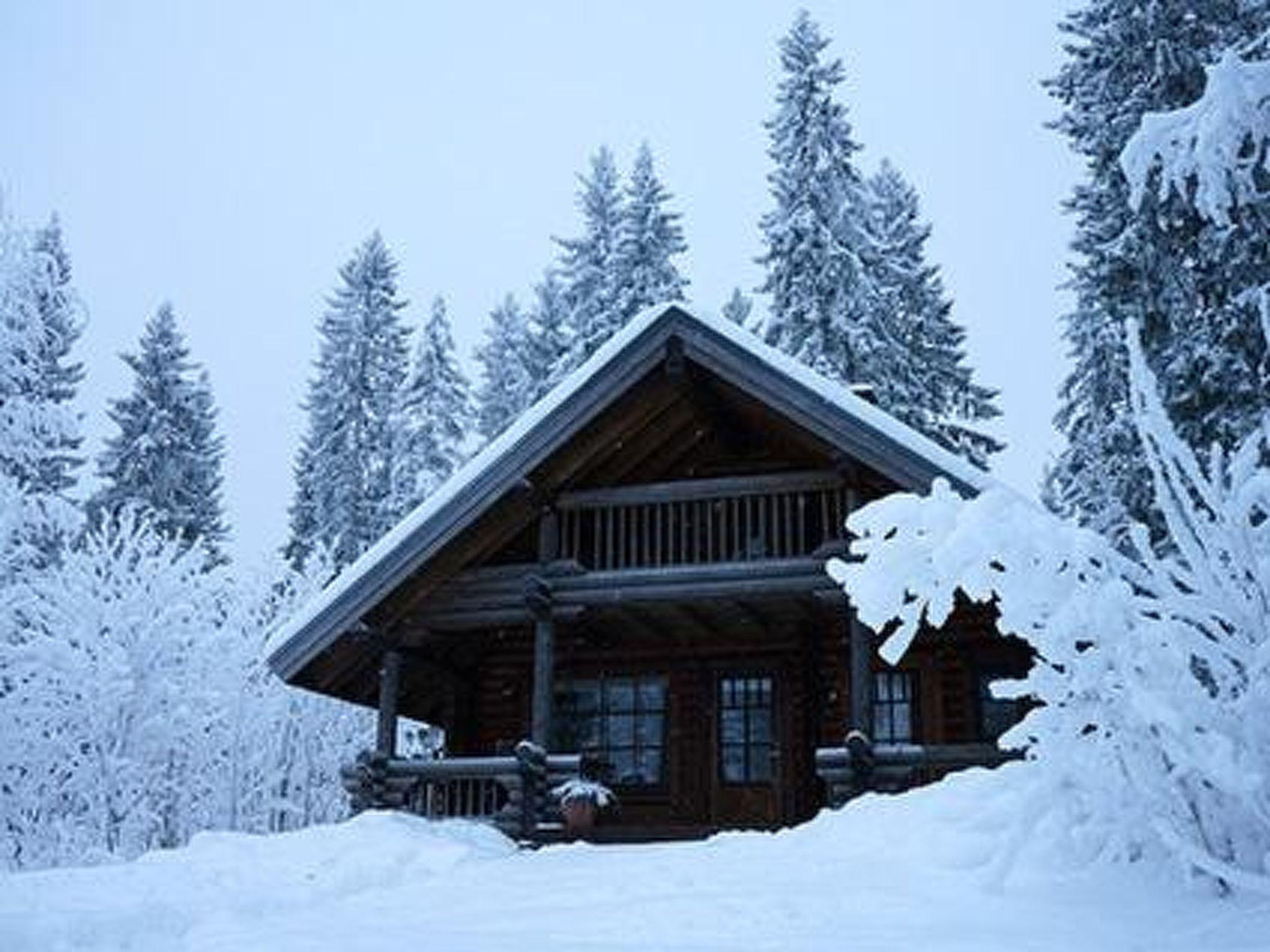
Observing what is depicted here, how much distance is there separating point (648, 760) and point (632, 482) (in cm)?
359

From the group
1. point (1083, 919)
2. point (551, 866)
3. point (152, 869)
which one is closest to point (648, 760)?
point (551, 866)

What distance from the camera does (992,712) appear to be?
16797 millimetres

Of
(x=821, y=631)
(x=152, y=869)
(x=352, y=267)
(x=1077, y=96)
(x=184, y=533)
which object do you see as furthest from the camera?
(x=352, y=267)

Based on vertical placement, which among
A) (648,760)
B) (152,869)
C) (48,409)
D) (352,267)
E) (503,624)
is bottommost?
(152,869)

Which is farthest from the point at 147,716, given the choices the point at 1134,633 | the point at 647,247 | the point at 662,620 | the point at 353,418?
the point at 1134,633

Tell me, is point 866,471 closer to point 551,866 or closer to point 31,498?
point 551,866

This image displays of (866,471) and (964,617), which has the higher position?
(866,471)

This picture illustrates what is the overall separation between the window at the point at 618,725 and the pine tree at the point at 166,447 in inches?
759

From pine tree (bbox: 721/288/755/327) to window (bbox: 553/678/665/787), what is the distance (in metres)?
21.1

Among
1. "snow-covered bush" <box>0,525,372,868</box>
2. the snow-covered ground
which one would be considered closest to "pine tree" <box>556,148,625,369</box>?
"snow-covered bush" <box>0,525,372,868</box>

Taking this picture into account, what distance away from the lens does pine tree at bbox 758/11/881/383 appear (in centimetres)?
2858

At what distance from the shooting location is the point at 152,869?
10.3 metres

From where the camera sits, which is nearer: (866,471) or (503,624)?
(866,471)

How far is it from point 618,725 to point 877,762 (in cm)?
494
